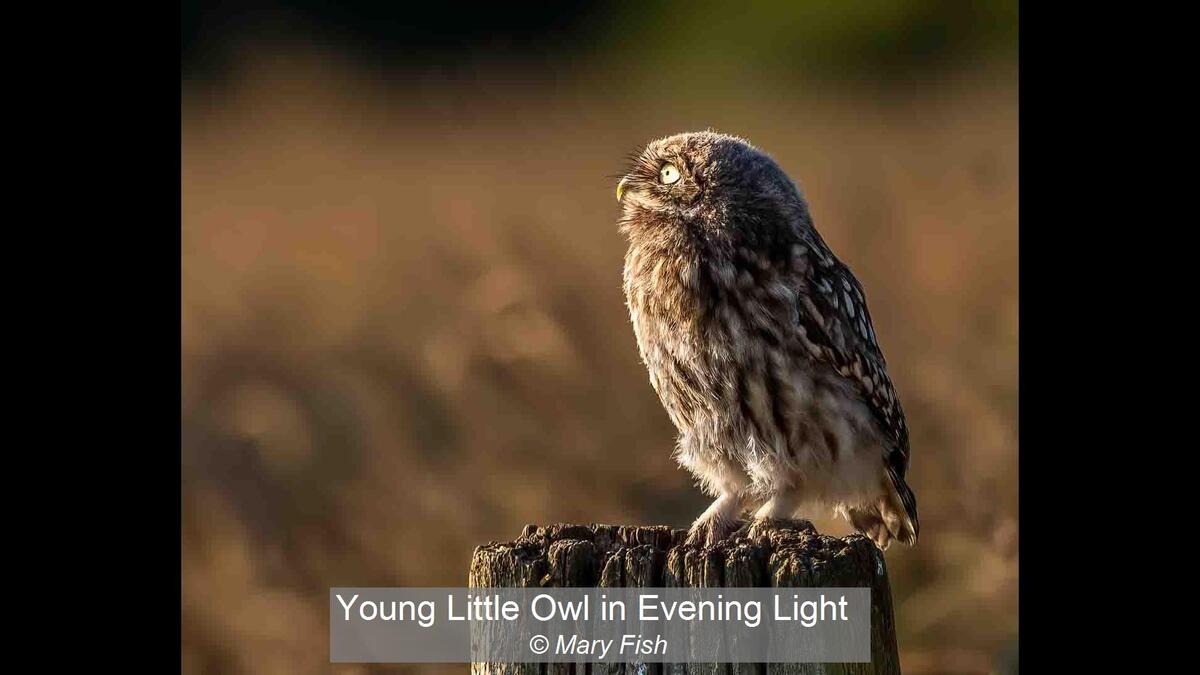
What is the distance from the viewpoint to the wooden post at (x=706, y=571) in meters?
2.88

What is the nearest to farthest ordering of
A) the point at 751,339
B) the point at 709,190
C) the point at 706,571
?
1. the point at 706,571
2. the point at 751,339
3. the point at 709,190

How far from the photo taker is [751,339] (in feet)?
13.9

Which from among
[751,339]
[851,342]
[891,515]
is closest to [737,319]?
[751,339]

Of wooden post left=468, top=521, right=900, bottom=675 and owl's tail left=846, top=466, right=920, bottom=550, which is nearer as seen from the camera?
wooden post left=468, top=521, right=900, bottom=675

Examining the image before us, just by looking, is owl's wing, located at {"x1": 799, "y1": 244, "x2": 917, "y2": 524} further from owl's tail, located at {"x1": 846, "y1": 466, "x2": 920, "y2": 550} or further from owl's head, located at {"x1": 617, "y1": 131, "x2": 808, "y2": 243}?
owl's head, located at {"x1": 617, "y1": 131, "x2": 808, "y2": 243}

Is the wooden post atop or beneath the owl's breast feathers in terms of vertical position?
beneath

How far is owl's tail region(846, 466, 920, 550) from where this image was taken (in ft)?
14.9

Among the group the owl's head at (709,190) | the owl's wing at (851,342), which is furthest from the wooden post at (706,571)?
the owl's head at (709,190)

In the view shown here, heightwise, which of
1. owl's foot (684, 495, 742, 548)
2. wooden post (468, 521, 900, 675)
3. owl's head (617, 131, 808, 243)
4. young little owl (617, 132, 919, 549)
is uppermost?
owl's head (617, 131, 808, 243)

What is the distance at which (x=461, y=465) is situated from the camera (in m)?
6.45

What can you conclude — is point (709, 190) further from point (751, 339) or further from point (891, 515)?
point (891, 515)

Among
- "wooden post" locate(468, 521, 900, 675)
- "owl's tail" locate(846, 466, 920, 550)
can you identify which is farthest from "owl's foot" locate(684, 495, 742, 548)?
"wooden post" locate(468, 521, 900, 675)

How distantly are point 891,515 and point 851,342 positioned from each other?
2.21 feet

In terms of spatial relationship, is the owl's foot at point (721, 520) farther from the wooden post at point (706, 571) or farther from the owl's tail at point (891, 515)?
the wooden post at point (706, 571)
